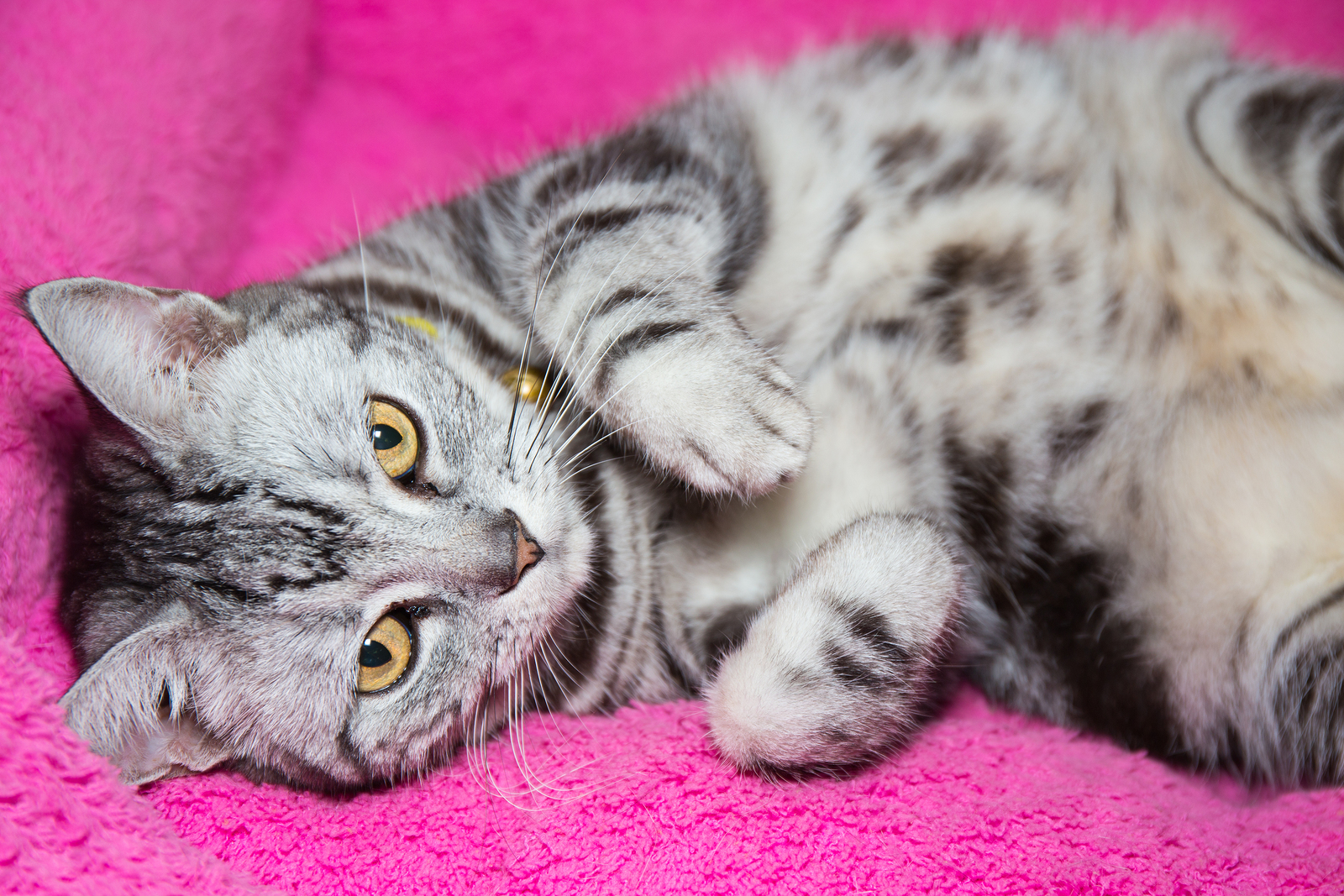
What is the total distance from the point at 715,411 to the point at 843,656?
0.91 feet

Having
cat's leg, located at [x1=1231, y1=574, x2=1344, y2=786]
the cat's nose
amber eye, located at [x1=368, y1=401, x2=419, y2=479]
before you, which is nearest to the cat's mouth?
the cat's nose

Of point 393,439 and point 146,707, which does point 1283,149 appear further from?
point 146,707

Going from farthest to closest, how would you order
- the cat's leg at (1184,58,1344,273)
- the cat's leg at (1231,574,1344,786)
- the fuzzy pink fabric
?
the cat's leg at (1184,58,1344,273) → the cat's leg at (1231,574,1344,786) → the fuzzy pink fabric

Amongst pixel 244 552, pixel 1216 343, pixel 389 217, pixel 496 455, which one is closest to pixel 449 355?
pixel 496 455

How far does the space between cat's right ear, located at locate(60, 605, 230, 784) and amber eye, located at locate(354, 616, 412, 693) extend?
0.55 feet

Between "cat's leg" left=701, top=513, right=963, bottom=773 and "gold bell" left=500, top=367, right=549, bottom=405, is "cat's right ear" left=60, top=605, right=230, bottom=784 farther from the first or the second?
"cat's leg" left=701, top=513, right=963, bottom=773

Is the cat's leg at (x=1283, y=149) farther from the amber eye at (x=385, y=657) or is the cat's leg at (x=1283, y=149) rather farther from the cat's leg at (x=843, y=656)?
the amber eye at (x=385, y=657)

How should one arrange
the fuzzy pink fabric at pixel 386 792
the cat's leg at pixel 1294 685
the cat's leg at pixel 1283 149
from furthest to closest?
1. the cat's leg at pixel 1283 149
2. the cat's leg at pixel 1294 685
3. the fuzzy pink fabric at pixel 386 792

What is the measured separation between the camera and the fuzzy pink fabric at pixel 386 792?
80 centimetres

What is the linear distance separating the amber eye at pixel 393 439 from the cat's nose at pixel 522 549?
0.37ft

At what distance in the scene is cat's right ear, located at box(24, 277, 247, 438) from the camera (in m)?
0.82

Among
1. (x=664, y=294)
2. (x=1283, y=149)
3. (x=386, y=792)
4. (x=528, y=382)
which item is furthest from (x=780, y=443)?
(x=1283, y=149)

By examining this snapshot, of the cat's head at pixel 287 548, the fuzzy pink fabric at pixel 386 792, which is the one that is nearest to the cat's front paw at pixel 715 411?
the cat's head at pixel 287 548

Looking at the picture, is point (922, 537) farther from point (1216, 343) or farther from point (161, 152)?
point (161, 152)
